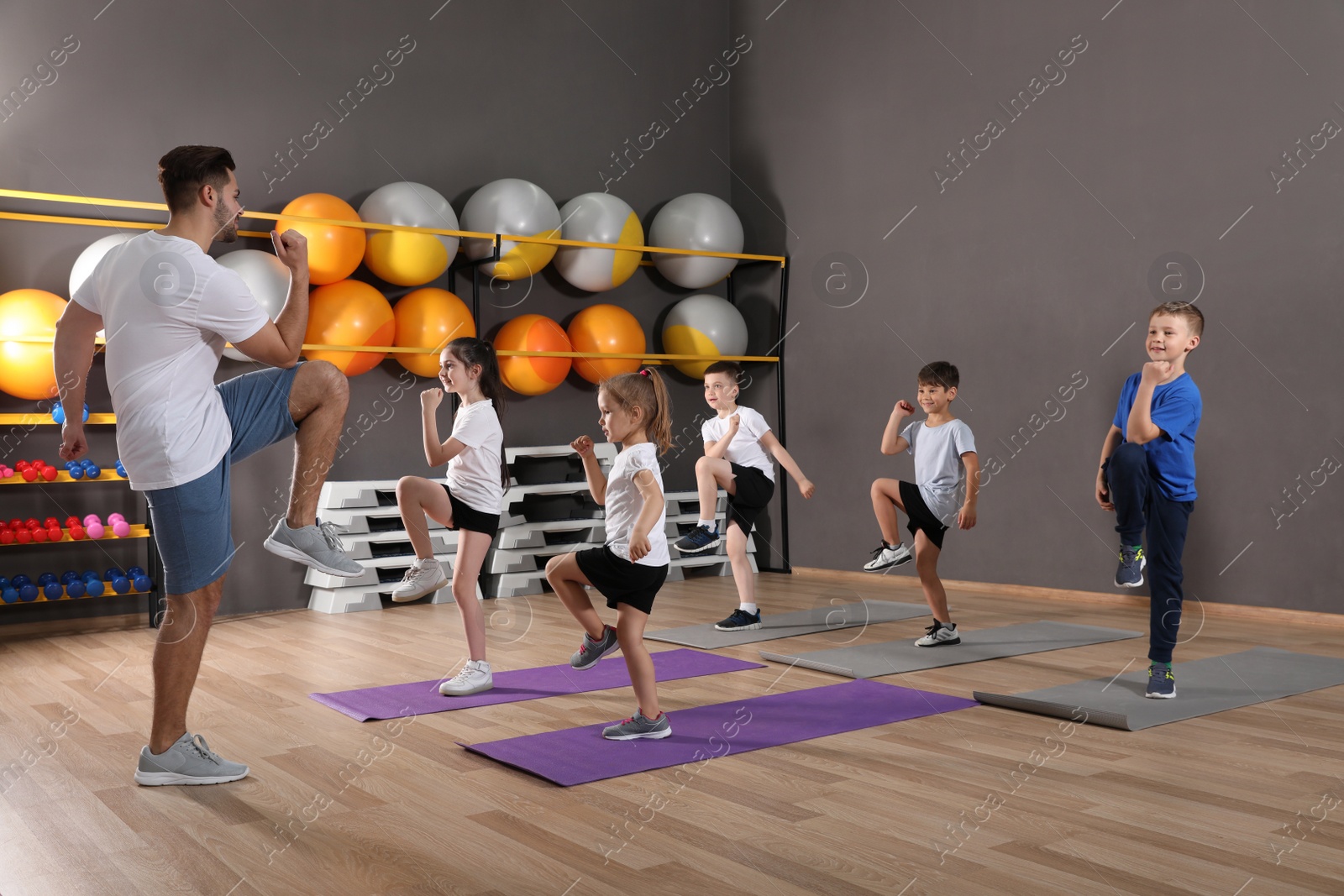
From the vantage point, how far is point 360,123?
6.06m

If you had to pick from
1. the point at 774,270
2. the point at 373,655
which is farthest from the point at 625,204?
the point at 373,655

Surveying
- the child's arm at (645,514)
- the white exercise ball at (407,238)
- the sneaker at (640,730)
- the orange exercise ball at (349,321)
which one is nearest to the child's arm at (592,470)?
the child's arm at (645,514)

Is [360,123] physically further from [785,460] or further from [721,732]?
[721,732]

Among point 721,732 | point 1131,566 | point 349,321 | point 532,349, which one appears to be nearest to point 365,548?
point 349,321

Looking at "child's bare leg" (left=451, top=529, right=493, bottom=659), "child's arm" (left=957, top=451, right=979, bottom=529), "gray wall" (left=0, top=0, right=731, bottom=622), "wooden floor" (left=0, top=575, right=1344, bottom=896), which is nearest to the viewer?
"wooden floor" (left=0, top=575, right=1344, bottom=896)

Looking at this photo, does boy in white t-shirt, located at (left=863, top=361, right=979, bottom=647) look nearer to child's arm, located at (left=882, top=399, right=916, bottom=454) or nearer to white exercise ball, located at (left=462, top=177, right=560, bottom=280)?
child's arm, located at (left=882, top=399, right=916, bottom=454)

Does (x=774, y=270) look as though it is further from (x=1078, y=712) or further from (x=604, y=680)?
(x=1078, y=712)

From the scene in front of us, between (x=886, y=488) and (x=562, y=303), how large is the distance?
10.1 feet

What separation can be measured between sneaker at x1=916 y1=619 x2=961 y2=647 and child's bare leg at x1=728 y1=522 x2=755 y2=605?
787 millimetres

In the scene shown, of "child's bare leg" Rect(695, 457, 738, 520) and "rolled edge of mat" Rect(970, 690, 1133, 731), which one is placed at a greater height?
"child's bare leg" Rect(695, 457, 738, 520)

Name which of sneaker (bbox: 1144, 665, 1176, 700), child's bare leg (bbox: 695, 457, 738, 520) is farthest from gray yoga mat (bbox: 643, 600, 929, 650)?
sneaker (bbox: 1144, 665, 1176, 700)

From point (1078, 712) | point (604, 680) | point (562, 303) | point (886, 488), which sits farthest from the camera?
point (562, 303)

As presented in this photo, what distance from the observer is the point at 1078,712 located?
3.07 meters

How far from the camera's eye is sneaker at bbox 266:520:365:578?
7.95ft
